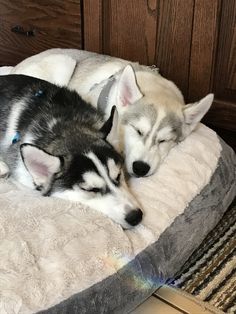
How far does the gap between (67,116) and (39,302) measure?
726 millimetres

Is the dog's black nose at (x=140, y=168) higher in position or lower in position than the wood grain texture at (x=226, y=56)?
lower

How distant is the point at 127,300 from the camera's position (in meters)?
1.38

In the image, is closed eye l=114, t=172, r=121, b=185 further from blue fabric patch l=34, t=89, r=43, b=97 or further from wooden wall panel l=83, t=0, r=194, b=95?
wooden wall panel l=83, t=0, r=194, b=95

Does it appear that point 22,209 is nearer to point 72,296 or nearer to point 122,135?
point 72,296

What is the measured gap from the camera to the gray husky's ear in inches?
55.4

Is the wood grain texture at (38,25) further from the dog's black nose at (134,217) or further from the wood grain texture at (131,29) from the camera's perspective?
the dog's black nose at (134,217)

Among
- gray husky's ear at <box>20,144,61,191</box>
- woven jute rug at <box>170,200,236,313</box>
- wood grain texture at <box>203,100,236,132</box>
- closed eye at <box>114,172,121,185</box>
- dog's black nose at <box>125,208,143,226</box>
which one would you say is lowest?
woven jute rug at <box>170,200,236,313</box>

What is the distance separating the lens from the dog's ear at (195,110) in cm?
189

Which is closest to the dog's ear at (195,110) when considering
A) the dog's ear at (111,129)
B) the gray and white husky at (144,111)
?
the gray and white husky at (144,111)

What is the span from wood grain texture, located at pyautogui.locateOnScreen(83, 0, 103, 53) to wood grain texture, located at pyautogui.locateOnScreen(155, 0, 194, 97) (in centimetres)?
32

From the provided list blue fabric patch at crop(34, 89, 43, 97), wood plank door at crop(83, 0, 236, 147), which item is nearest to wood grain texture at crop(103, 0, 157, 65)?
wood plank door at crop(83, 0, 236, 147)

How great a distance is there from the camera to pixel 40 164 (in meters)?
1.47

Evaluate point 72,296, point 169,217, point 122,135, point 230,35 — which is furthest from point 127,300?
point 230,35

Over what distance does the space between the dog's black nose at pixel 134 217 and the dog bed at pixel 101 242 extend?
0.12ft
